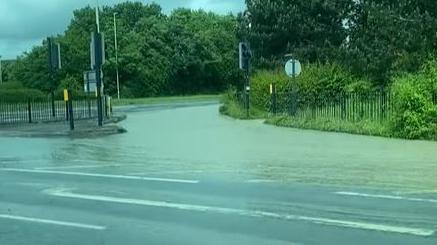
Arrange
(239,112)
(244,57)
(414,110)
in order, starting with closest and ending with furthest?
1. (414,110)
2. (244,57)
3. (239,112)

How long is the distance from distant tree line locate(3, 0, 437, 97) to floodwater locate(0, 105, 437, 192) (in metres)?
9.66

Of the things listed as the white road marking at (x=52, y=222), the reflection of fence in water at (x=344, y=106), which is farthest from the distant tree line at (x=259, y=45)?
the white road marking at (x=52, y=222)

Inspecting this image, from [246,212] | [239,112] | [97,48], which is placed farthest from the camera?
[239,112]

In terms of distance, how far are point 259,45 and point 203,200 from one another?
39594mm

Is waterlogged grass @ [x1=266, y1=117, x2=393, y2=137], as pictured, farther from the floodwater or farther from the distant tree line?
the distant tree line

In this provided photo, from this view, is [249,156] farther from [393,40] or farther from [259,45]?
[259,45]

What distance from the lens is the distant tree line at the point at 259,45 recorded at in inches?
1393

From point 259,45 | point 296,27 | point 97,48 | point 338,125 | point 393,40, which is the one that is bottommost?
point 338,125

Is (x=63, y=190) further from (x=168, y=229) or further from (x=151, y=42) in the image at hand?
(x=151, y=42)

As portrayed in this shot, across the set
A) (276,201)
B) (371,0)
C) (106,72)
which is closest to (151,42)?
(106,72)

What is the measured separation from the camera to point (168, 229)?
9031mm

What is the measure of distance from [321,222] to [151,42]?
274 feet

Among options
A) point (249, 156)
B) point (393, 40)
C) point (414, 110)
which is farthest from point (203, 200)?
point (393, 40)

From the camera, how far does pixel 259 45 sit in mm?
50312
